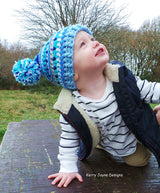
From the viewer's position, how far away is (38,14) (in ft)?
32.9

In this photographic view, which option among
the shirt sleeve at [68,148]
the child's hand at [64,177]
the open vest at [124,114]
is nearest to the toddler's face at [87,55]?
the open vest at [124,114]

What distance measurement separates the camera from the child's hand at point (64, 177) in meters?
1.41

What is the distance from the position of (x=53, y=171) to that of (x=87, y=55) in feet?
2.95

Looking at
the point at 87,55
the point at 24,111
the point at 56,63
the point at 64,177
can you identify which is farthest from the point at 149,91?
the point at 24,111

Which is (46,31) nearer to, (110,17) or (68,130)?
(110,17)

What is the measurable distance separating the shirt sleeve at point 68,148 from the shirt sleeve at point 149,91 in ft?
1.82

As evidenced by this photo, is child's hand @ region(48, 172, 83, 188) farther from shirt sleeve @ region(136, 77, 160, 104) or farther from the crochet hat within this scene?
shirt sleeve @ region(136, 77, 160, 104)

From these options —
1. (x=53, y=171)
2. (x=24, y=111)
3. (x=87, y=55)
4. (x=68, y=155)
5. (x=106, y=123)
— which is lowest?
(x=24, y=111)

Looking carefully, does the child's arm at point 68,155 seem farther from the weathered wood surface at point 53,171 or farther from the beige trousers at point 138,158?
the beige trousers at point 138,158

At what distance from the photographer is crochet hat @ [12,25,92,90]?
4.50 ft

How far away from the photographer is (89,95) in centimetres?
148

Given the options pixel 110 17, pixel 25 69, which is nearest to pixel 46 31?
pixel 110 17

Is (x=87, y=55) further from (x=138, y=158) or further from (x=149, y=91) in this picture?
(x=138, y=158)

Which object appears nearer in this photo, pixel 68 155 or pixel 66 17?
pixel 68 155
